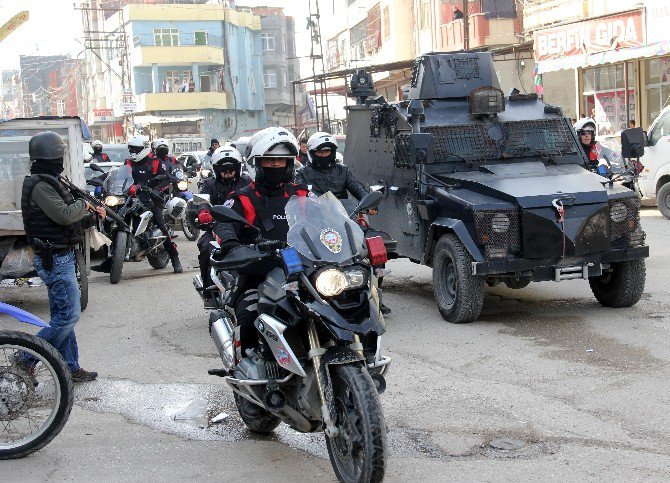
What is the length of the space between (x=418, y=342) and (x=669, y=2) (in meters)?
16.9

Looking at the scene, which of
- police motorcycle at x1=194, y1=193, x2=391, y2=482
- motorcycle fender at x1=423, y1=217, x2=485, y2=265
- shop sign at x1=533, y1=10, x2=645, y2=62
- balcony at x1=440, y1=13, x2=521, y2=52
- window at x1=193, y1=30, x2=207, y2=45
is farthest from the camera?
window at x1=193, y1=30, x2=207, y2=45

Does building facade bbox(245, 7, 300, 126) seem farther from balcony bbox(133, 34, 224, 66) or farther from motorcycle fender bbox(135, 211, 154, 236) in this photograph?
motorcycle fender bbox(135, 211, 154, 236)

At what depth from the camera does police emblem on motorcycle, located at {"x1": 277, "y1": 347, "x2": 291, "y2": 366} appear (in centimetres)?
484

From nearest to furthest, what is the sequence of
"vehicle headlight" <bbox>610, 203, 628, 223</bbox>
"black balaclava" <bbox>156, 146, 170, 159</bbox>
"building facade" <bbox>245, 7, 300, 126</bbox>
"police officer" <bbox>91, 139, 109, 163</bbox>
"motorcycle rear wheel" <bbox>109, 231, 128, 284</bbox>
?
1. "vehicle headlight" <bbox>610, 203, 628, 223</bbox>
2. "motorcycle rear wheel" <bbox>109, 231, 128, 284</bbox>
3. "black balaclava" <bbox>156, 146, 170, 159</bbox>
4. "police officer" <bbox>91, 139, 109, 163</bbox>
5. "building facade" <bbox>245, 7, 300, 126</bbox>

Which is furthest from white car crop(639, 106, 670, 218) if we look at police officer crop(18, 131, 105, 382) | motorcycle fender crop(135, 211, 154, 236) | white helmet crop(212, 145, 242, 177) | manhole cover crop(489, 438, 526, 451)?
manhole cover crop(489, 438, 526, 451)

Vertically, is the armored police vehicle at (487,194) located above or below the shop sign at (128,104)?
below

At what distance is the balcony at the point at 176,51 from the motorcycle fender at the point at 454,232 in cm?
6374

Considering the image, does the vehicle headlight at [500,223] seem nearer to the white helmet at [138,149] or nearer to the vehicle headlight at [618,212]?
the vehicle headlight at [618,212]

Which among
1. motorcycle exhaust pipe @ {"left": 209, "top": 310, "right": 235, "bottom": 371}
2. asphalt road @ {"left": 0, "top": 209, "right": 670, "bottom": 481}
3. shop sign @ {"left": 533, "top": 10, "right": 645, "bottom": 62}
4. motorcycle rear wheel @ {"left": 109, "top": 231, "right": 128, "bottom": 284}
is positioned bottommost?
asphalt road @ {"left": 0, "top": 209, "right": 670, "bottom": 481}

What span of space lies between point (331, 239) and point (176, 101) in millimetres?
67415

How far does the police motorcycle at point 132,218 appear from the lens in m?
13.0

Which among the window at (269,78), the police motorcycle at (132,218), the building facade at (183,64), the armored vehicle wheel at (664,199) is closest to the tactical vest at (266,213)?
the police motorcycle at (132,218)

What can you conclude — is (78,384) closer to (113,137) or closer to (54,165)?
(54,165)

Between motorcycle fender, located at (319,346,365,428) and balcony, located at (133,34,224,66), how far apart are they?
225ft
